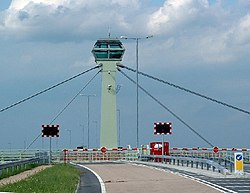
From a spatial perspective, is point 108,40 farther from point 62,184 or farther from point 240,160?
point 62,184

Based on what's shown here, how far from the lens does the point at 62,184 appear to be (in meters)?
27.6

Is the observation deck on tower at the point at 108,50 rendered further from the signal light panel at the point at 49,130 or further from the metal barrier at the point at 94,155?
the signal light panel at the point at 49,130

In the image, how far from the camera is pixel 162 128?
59.0 meters

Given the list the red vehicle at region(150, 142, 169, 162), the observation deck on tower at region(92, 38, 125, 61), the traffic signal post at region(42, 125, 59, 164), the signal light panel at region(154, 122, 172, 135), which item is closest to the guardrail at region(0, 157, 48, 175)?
the traffic signal post at region(42, 125, 59, 164)

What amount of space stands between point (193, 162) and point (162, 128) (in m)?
10.7

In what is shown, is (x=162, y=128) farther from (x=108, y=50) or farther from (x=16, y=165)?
(x=108, y=50)

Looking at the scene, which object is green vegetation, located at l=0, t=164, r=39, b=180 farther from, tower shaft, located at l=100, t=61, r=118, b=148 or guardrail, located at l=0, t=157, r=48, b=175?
tower shaft, located at l=100, t=61, r=118, b=148

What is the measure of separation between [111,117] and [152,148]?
63.8ft

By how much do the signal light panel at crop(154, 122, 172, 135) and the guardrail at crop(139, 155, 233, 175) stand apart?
2031 mm

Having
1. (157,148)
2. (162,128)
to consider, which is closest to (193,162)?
(162,128)

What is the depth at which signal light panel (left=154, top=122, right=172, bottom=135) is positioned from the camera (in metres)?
58.9

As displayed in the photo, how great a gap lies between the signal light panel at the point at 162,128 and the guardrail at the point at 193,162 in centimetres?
203

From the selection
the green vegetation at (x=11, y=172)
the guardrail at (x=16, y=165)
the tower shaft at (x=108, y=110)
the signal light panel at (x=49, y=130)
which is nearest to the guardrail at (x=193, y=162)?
the signal light panel at (x=49, y=130)

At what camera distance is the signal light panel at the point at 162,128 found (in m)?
58.9
